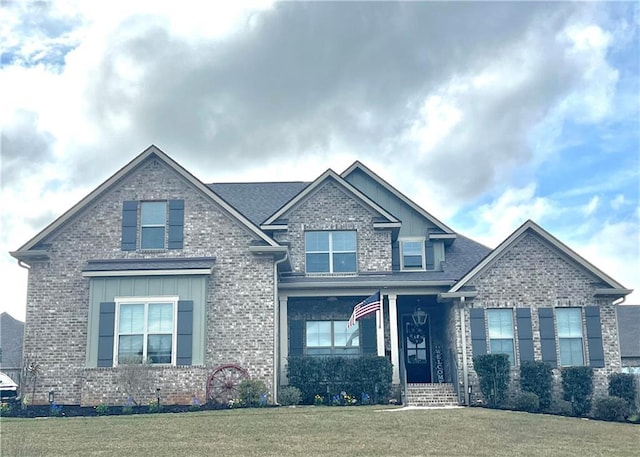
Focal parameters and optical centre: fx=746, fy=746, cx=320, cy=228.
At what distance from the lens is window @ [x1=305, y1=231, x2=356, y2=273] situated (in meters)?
24.3

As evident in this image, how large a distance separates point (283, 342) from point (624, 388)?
31.6ft

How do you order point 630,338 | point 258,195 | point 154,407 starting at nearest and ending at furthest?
point 154,407, point 258,195, point 630,338

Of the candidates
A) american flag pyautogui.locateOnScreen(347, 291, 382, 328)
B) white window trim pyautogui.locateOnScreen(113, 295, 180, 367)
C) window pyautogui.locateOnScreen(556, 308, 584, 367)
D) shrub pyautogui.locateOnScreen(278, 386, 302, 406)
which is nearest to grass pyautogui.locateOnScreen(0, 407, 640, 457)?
shrub pyautogui.locateOnScreen(278, 386, 302, 406)

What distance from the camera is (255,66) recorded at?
21719mm

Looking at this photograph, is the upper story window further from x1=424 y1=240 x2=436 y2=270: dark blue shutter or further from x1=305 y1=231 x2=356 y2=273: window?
x1=424 y1=240 x2=436 y2=270: dark blue shutter

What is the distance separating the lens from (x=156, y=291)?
66.5ft

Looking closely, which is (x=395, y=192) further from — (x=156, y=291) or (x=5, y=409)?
(x=5, y=409)

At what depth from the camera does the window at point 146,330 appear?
20.0 meters

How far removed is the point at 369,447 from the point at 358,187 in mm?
13837

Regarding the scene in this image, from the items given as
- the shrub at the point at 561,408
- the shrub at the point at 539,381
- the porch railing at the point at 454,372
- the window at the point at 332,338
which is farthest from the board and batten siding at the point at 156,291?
the shrub at the point at 561,408

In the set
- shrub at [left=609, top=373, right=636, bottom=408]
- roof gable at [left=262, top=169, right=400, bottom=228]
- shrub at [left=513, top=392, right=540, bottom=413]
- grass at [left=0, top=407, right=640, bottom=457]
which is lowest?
grass at [left=0, top=407, right=640, bottom=457]

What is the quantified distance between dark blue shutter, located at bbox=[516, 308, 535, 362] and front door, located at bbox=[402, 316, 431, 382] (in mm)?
3511

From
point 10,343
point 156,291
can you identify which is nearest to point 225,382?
point 156,291

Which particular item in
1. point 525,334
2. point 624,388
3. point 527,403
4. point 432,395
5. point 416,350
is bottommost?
point 527,403
